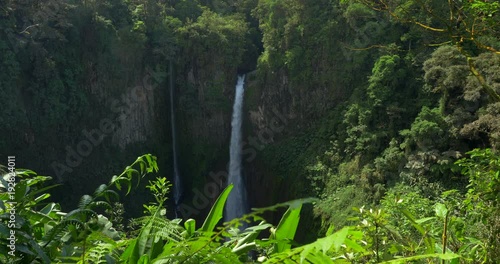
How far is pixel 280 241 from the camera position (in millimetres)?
1038

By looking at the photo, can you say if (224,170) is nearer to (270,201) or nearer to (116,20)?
(270,201)

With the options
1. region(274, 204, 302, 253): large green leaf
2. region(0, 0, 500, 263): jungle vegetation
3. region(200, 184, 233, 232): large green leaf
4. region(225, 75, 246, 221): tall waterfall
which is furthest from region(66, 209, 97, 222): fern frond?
region(225, 75, 246, 221): tall waterfall

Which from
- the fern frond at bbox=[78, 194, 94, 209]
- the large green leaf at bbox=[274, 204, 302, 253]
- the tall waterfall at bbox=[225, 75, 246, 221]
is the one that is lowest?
the tall waterfall at bbox=[225, 75, 246, 221]

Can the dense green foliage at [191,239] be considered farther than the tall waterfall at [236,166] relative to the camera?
No

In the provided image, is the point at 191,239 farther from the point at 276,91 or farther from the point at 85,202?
the point at 276,91

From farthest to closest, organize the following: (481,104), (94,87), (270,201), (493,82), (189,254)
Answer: (94,87) → (270,201) → (481,104) → (493,82) → (189,254)

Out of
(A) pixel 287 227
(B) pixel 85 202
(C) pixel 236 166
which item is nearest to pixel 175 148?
(C) pixel 236 166

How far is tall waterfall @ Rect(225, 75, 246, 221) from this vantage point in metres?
14.5

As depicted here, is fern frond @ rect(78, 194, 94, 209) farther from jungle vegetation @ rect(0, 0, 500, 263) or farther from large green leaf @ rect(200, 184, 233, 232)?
jungle vegetation @ rect(0, 0, 500, 263)

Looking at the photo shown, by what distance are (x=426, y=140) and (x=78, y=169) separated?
421 inches

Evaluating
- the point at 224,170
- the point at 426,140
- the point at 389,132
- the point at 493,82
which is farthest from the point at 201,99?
the point at 493,82

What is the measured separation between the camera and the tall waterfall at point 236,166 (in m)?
14.5

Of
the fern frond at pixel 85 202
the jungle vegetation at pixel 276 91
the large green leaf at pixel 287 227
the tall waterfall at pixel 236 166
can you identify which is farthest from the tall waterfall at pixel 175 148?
the large green leaf at pixel 287 227

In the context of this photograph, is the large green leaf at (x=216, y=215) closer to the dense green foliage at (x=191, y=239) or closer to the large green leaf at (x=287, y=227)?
the dense green foliage at (x=191, y=239)
